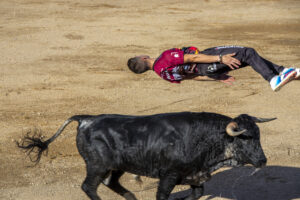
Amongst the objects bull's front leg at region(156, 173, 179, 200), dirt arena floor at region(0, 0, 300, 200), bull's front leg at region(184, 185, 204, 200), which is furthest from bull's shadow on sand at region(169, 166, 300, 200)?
bull's front leg at region(156, 173, 179, 200)

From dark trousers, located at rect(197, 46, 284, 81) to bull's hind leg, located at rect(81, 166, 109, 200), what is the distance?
2204 mm

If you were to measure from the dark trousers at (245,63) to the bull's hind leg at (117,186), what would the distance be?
1.97 meters

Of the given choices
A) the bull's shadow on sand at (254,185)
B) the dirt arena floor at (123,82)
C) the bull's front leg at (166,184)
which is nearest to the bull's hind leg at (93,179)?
the bull's front leg at (166,184)

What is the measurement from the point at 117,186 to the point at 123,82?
6065mm

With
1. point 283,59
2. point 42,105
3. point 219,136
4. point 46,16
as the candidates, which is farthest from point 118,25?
point 219,136

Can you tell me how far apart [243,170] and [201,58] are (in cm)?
211

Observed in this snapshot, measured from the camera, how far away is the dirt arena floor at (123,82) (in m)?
9.03

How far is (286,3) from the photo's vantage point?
2223cm

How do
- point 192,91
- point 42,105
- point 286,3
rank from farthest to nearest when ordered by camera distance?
point 286,3, point 192,91, point 42,105

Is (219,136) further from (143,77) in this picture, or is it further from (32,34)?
(32,34)

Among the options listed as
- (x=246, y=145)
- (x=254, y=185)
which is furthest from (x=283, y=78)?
(x=254, y=185)

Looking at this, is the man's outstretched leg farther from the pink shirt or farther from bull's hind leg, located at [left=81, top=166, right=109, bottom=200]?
bull's hind leg, located at [left=81, top=166, right=109, bottom=200]

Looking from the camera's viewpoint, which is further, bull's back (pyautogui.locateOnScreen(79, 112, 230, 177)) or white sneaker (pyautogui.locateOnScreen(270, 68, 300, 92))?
white sneaker (pyautogui.locateOnScreen(270, 68, 300, 92))

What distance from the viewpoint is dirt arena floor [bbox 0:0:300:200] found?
29.6 feet
